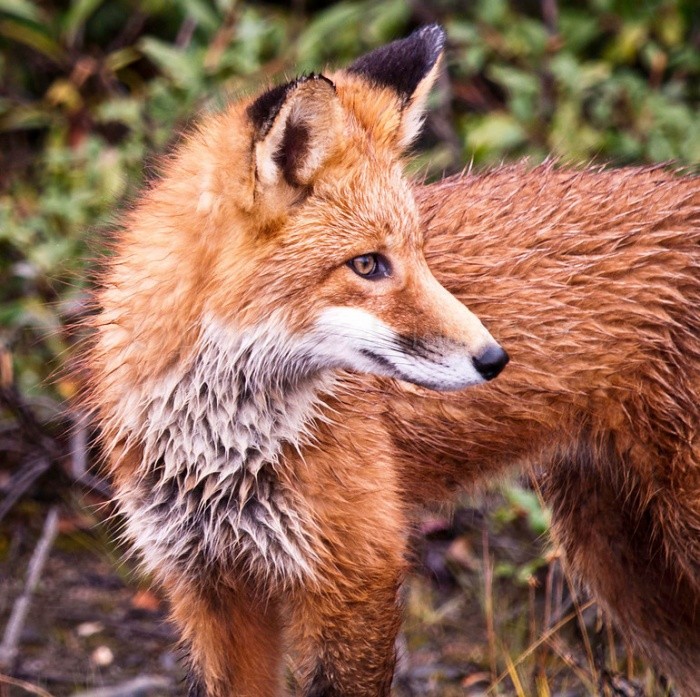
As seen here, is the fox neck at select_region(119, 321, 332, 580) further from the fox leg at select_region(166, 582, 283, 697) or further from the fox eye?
the fox eye

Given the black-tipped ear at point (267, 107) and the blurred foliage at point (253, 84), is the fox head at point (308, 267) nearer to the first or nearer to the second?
the black-tipped ear at point (267, 107)

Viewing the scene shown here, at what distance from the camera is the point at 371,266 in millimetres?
3479

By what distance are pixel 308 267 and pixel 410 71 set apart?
0.95m

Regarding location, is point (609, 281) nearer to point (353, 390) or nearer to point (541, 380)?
point (541, 380)

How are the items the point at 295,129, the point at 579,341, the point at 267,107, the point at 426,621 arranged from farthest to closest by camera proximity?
the point at 426,621 < the point at 579,341 < the point at 295,129 < the point at 267,107

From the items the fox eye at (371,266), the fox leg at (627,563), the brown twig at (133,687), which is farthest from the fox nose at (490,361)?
the brown twig at (133,687)

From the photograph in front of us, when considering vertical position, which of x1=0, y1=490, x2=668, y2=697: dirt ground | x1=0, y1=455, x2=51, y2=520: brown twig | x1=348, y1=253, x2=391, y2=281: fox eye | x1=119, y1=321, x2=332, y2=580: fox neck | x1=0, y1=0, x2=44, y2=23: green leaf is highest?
x1=0, y1=0, x2=44, y2=23: green leaf

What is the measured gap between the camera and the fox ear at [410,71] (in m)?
3.86

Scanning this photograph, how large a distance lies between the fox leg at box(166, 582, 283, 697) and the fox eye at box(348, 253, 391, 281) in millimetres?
1257

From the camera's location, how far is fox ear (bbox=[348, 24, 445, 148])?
3.86m

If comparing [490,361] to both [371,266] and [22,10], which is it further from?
[22,10]

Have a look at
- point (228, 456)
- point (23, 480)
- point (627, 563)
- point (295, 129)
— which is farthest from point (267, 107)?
point (23, 480)

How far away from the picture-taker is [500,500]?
5918 millimetres

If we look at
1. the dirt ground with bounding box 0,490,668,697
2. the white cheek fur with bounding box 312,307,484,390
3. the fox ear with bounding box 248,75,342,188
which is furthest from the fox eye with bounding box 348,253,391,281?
the dirt ground with bounding box 0,490,668,697
